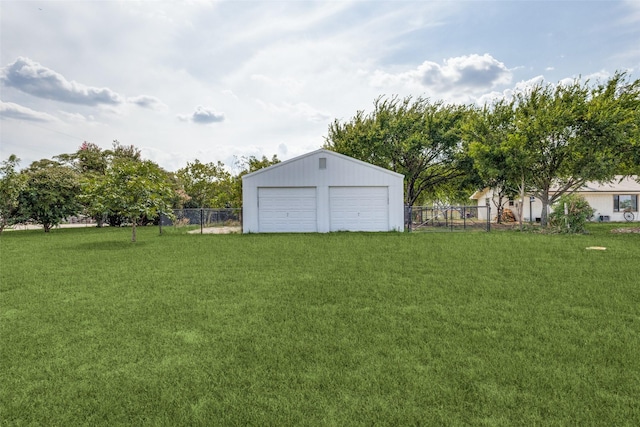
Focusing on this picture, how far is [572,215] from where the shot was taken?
1373 cm

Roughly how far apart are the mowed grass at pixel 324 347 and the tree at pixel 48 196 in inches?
546

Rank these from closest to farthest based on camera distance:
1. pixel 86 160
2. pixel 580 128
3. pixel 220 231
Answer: pixel 580 128, pixel 220 231, pixel 86 160

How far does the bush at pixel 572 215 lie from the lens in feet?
44.7

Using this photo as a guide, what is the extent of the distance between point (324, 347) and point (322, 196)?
12072 millimetres

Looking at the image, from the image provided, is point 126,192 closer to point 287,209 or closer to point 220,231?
point 220,231

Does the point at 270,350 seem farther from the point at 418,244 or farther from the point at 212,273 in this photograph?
the point at 418,244

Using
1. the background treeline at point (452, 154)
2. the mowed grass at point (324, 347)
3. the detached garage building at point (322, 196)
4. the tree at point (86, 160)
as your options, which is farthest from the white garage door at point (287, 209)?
the tree at point (86, 160)

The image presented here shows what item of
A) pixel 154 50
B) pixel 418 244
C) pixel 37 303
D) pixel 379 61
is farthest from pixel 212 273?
pixel 379 61

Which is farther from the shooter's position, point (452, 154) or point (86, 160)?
point (86, 160)

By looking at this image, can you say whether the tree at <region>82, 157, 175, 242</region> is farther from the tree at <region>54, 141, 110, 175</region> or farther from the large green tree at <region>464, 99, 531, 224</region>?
the large green tree at <region>464, 99, 531, 224</region>

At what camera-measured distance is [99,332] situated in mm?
3465

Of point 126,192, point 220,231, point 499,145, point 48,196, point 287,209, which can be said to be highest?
point 499,145

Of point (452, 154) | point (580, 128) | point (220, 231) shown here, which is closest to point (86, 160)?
point (220, 231)

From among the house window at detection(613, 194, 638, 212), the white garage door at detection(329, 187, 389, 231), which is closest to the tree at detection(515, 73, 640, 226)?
the white garage door at detection(329, 187, 389, 231)
